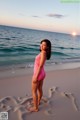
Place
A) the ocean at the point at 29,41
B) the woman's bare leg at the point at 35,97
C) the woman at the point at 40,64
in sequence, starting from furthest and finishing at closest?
1. the ocean at the point at 29,41
2. the woman's bare leg at the point at 35,97
3. the woman at the point at 40,64

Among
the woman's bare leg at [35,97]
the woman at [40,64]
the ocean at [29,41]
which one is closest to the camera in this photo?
the woman at [40,64]

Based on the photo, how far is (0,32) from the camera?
1178 cm

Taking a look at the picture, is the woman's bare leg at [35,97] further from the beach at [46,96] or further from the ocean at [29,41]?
the ocean at [29,41]

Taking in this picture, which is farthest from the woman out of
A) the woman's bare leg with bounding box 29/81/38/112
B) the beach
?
the beach

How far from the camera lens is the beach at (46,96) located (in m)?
2.85

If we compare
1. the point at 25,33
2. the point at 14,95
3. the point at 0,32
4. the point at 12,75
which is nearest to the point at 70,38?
the point at 25,33

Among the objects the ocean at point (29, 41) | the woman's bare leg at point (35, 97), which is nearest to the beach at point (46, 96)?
the woman's bare leg at point (35, 97)

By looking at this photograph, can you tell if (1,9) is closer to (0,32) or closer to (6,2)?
(6,2)

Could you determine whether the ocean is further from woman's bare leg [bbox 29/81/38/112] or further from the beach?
woman's bare leg [bbox 29/81/38/112]

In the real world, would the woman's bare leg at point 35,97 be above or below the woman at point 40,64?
below

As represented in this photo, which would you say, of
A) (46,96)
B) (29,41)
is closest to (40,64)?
(46,96)

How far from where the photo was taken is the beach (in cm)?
285

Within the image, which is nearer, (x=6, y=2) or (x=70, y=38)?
(x=6, y=2)

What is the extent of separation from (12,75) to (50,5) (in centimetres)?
719
